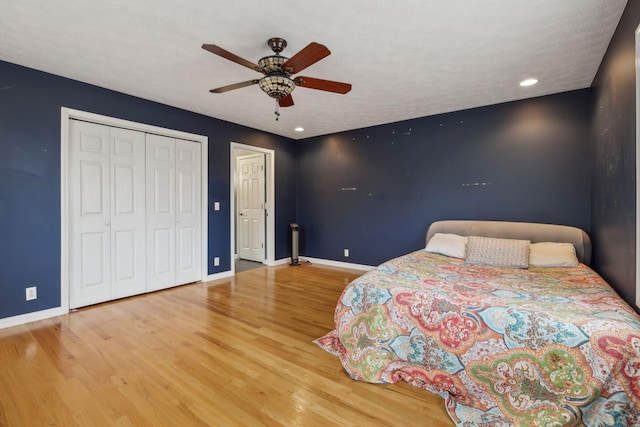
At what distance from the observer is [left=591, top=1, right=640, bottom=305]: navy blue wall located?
183 centimetres

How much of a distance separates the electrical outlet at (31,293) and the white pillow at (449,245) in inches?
167

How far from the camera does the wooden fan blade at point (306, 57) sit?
1877mm

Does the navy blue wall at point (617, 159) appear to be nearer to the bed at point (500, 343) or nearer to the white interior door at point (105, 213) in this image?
the bed at point (500, 343)

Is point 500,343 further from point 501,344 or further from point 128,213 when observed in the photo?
point 128,213

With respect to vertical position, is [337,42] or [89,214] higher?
[337,42]

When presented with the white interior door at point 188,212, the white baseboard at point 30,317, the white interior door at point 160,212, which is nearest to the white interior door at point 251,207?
the white interior door at point 188,212

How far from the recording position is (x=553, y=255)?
2902 mm

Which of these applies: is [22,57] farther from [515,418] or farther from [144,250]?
[515,418]

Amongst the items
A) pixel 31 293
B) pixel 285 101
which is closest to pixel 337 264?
pixel 285 101

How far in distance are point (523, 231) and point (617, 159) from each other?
4.82 feet

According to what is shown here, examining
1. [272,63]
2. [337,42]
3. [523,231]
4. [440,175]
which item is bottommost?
[523,231]

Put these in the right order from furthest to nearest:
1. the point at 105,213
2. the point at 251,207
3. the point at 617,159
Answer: the point at 251,207
the point at 105,213
the point at 617,159

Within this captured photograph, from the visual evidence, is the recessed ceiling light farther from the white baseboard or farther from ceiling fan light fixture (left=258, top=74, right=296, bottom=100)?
the white baseboard

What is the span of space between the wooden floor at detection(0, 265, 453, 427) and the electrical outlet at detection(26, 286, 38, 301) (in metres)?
0.26
